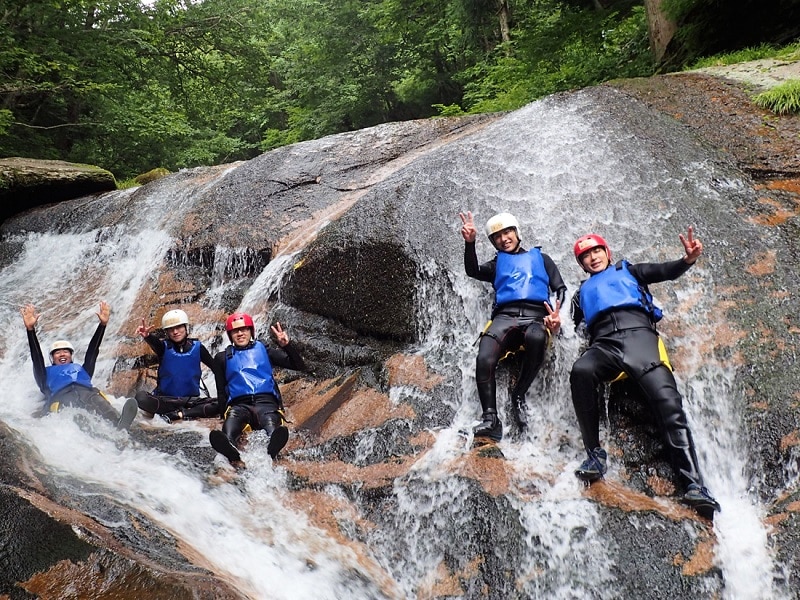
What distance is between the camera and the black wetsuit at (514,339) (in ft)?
15.8

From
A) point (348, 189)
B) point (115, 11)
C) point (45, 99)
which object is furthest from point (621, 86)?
point (45, 99)

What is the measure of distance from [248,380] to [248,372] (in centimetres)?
8

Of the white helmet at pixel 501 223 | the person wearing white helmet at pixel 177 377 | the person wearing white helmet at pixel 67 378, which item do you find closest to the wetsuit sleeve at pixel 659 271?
the white helmet at pixel 501 223

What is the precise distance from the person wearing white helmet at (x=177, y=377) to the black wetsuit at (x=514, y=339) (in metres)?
3.26

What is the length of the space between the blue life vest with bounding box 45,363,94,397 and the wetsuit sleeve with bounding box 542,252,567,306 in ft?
17.2

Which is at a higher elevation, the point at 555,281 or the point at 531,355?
the point at 555,281

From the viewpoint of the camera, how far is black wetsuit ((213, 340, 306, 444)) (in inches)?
216

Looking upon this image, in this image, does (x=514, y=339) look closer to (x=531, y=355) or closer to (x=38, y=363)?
(x=531, y=355)

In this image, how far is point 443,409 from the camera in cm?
527

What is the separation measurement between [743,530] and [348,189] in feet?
24.6

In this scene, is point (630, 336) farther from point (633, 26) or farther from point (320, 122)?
point (320, 122)

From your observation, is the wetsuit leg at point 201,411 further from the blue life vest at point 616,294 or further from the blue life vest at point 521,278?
the blue life vest at point 616,294

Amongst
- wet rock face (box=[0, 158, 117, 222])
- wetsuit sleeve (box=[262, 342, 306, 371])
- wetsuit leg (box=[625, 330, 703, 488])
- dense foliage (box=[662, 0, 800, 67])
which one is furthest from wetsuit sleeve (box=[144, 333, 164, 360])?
dense foliage (box=[662, 0, 800, 67])

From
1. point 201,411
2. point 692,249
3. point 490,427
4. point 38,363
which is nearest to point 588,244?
point 692,249
